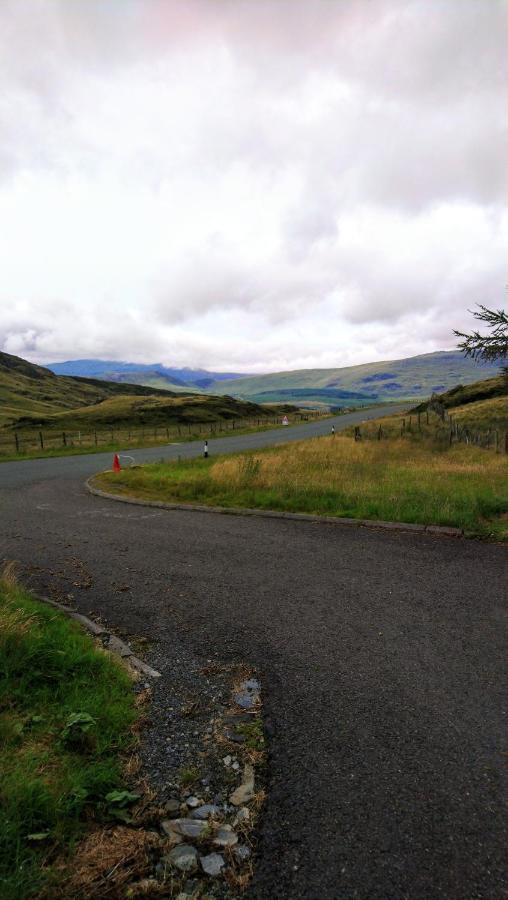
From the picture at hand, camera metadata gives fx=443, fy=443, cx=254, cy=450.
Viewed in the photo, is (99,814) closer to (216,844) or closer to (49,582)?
(216,844)

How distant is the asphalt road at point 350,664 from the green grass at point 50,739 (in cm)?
110

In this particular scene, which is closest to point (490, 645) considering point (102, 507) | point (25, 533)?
point (25, 533)

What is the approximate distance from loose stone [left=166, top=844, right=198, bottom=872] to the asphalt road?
1.26ft

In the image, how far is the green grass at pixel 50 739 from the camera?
8.49 ft

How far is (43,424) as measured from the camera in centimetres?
7075

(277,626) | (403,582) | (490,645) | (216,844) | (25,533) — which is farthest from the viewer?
(25,533)

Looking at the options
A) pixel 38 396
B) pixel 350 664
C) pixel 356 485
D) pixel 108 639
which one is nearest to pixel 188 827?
pixel 350 664

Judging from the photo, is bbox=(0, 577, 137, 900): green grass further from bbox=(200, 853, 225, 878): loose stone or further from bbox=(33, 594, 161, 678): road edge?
bbox=(200, 853, 225, 878): loose stone

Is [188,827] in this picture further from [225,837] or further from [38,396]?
[38,396]

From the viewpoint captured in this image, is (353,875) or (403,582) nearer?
(353,875)

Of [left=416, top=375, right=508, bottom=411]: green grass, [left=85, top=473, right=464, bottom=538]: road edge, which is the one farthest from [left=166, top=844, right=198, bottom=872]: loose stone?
[left=416, top=375, right=508, bottom=411]: green grass

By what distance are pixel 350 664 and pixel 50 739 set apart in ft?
9.49

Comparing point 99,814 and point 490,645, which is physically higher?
point 99,814

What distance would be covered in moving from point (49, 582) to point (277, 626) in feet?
13.1
